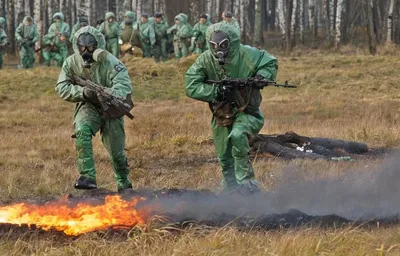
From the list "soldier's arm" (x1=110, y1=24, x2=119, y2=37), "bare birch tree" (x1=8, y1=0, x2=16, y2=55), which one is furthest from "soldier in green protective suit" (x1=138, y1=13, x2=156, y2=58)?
"bare birch tree" (x1=8, y1=0, x2=16, y2=55)

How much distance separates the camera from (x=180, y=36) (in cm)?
2802

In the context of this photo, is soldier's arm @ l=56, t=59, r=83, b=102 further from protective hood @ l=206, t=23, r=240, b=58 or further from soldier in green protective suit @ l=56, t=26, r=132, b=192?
protective hood @ l=206, t=23, r=240, b=58

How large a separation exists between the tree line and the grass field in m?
7.04

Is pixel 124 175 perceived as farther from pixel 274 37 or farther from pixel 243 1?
pixel 274 37

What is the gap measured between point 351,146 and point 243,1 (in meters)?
27.1

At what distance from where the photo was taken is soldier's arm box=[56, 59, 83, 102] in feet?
28.0

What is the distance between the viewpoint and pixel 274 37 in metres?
45.1

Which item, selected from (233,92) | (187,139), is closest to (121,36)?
(187,139)

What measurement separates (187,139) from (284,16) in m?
25.8

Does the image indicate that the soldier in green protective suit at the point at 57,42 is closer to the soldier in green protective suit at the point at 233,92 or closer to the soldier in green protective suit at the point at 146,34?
the soldier in green protective suit at the point at 146,34

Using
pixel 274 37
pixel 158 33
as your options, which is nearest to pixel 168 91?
pixel 158 33

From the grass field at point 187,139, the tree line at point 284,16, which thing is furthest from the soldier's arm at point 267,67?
the tree line at point 284,16

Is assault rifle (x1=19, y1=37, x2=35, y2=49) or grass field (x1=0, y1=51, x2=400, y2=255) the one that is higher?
assault rifle (x1=19, y1=37, x2=35, y2=49)

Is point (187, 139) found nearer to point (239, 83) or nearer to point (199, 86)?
point (199, 86)
